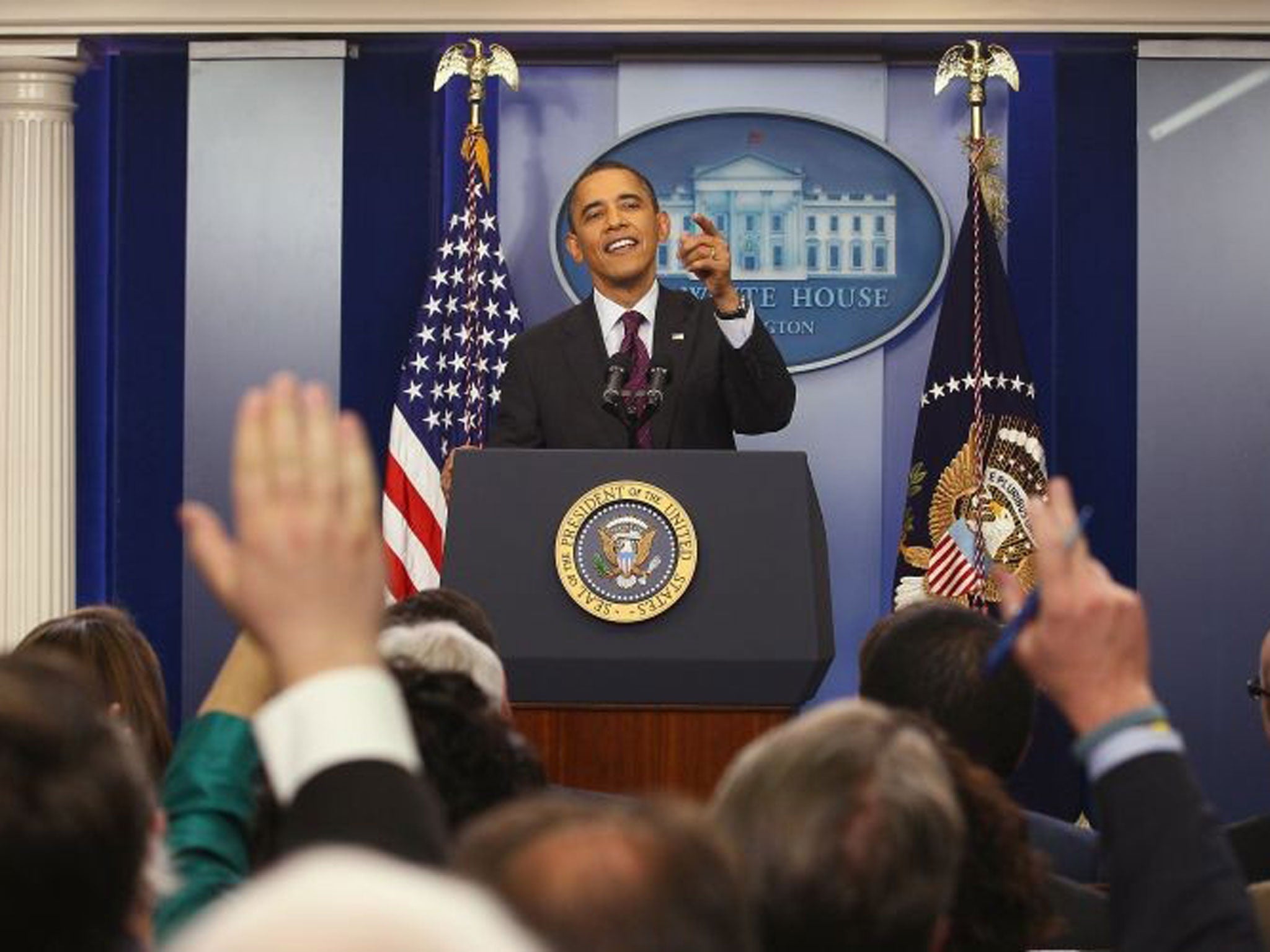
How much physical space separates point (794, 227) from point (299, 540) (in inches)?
269

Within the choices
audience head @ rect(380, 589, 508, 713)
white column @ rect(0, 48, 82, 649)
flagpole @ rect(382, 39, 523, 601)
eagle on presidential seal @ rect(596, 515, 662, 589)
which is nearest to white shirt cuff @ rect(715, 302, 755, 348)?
eagle on presidential seal @ rect(596, 515, 662, 589)

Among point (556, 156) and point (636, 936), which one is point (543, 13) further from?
point (636, 936)

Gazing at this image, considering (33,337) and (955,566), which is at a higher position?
(33,337)

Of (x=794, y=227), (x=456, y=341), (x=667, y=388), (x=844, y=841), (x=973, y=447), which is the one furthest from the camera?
(x=794, y=227)

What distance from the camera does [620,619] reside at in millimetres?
4289

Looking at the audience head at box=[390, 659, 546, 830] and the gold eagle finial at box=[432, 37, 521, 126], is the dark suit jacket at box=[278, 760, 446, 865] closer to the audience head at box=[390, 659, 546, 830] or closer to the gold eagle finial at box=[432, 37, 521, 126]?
the audience head at box=[390, 659, 546, 830]

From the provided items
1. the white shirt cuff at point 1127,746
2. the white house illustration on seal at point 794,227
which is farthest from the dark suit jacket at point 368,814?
the white house illustration on seal at point 794,227

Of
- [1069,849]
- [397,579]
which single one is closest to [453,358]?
[397,579]

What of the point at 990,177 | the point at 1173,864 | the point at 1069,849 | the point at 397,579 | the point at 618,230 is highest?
the point at 990,177

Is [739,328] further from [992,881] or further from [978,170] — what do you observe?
[992,881]

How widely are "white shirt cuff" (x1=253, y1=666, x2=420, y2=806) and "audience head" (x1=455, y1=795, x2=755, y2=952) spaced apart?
18 centimetres

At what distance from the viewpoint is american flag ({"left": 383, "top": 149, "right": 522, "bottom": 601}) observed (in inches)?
307

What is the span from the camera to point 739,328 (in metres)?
5.23

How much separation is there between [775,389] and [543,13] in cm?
297
